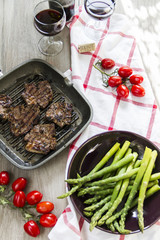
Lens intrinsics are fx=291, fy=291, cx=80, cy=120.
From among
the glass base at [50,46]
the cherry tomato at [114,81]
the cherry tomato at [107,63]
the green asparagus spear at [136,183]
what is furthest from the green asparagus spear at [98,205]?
the glass base at [50,46]

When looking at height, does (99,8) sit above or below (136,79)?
above

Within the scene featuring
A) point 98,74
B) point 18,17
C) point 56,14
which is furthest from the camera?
point 18,17

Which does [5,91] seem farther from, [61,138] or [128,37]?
[128,37]

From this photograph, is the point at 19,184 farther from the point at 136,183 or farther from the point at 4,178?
the point at 136,183

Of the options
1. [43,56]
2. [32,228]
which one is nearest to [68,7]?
[43,56]

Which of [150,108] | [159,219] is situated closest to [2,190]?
[159,219]

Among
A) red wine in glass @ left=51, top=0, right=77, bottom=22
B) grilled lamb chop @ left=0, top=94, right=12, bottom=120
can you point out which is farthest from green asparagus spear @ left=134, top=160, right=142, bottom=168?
red wine in glass @ left=51, top=0, right=77, bottom=22

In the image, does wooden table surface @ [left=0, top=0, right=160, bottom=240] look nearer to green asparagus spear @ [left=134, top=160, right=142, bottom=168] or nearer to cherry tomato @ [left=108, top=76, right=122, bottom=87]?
cherry tomato @ [left=108, top=76, right=122, bottom=87]
